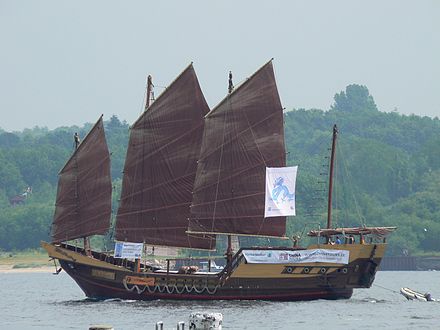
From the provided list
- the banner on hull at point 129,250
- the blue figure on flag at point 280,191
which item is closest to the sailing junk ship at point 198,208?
the banner on hull at point 129,250

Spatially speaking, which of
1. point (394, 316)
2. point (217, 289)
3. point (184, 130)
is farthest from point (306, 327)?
point (184, 130)

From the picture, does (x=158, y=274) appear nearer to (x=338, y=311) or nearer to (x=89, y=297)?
(x=89, y=297)

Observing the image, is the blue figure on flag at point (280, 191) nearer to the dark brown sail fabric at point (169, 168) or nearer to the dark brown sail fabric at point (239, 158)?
the dark brown sail fabric at point (239, 158)

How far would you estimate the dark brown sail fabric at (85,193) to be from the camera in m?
102

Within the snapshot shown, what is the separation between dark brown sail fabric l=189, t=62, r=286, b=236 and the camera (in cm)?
9775

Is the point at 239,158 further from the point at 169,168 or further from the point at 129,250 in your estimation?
the point at 129,250

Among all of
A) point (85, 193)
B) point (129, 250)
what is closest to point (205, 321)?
point (129, 250)

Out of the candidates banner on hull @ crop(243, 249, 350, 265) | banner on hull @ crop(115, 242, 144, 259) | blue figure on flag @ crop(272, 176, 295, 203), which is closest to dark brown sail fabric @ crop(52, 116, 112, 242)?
banner on hull @ crop(115, 242, 144, 259)

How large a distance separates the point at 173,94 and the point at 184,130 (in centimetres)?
266

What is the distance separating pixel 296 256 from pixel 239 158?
25.9 feet

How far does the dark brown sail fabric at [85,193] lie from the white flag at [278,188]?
12.0 m

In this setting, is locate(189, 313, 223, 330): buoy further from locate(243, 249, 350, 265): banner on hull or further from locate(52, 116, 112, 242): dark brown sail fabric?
locate(52, 116, 112, 242): dark brown sail fabric

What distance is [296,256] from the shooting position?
96.5m

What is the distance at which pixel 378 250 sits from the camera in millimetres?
98250
